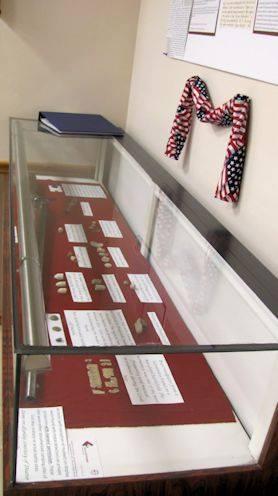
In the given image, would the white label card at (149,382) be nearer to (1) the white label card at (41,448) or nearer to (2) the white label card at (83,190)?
(1) the white label card at (41,448)

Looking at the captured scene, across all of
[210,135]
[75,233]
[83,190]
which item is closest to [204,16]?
[210,135]

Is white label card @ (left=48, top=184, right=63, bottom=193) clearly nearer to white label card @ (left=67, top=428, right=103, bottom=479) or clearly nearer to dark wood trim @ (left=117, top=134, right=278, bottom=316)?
dark wood trim @ (left=117, top=134, right=278, bottom=316)

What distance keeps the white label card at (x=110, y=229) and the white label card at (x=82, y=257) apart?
0.11m

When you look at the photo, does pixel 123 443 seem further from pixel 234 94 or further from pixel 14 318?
pixel 234 94

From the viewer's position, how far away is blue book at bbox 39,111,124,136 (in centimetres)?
202

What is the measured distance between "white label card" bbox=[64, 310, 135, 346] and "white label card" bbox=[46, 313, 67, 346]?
0.01m

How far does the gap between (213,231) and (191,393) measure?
42 cm

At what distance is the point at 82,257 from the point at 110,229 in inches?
7.5

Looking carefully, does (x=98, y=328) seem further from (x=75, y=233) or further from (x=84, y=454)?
(x=75, y=233)

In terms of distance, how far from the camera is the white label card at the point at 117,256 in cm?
113

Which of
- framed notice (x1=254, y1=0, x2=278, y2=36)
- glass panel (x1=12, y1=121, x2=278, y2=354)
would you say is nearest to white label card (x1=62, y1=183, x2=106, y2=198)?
glass panel (x1=12, y1=121, x2=278, y2=354)

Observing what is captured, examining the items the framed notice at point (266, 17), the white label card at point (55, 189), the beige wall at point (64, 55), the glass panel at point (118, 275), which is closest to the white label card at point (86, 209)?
the glass panel at point (118, 275)

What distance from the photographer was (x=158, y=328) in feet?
2.81

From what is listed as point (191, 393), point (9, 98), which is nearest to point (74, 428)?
point (191, 393)
